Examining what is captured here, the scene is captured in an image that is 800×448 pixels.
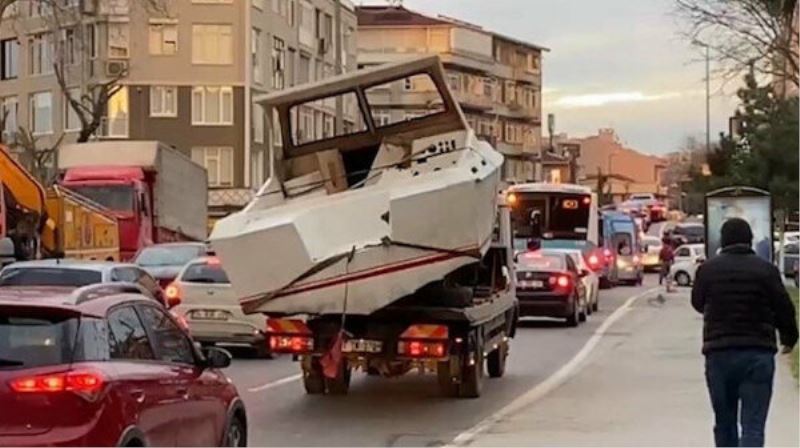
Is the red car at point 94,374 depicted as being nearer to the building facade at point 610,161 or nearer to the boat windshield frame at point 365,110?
the boat windshield frame at point 365,110

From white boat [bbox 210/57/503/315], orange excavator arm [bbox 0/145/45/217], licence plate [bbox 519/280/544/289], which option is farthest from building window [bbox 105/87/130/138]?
white boat [bbox 210/57/503/315]

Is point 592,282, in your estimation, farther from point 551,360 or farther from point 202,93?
point 202,93

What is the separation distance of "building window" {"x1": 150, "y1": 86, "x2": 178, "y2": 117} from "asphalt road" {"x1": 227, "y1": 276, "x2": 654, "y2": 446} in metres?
52.4

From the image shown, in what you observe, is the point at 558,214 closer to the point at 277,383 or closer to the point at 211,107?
the point at 277,383

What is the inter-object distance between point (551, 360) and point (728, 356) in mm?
13521

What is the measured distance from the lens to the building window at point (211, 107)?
7506 centimetres

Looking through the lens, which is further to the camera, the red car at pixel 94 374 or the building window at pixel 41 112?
the building window at pixel 41 112

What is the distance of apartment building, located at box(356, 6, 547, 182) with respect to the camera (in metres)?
117

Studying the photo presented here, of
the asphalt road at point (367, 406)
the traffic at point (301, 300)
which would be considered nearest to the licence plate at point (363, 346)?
the traffic at point (301, 300)

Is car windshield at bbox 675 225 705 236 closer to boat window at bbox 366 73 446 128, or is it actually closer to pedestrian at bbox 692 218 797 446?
boat window at bbox 366 73 446 128

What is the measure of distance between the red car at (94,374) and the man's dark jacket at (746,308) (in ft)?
11.4

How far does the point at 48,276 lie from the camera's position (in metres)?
19.5

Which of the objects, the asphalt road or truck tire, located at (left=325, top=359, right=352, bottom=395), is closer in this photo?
the asphalt road

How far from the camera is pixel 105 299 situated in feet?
32.0
